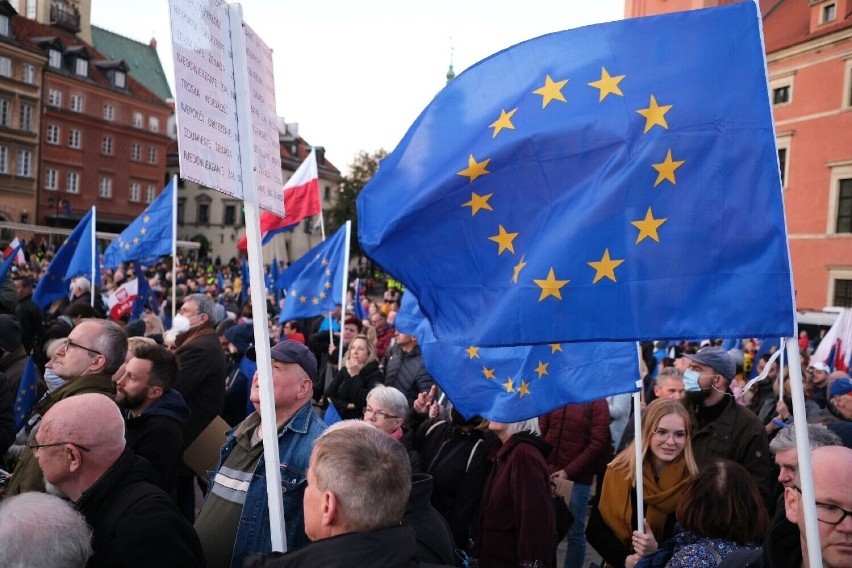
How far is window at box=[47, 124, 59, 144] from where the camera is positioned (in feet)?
178

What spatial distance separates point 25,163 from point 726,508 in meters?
56.5

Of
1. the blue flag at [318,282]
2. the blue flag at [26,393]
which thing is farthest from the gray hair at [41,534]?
the blue flag at [318,282]

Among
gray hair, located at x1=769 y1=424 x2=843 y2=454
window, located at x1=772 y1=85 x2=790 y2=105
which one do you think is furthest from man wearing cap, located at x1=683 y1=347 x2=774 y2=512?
window, located at x1=772 y1=85 x2=790 y2=105

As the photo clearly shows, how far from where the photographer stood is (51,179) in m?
54.8

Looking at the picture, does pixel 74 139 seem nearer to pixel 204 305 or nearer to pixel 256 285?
pixel 204 305

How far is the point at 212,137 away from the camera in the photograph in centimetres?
293

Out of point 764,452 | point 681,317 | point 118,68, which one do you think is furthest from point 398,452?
point 118,68

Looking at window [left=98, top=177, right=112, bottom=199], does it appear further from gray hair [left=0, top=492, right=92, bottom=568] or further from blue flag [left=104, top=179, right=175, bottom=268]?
gray hair [left=0, top=492, right=92, bottom=568]

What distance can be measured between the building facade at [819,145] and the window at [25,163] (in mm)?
41561

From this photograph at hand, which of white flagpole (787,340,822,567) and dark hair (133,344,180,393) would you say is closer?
white flagpole (787,340,822,567)

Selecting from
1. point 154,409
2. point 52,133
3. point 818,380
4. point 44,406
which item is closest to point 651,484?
point 154,409

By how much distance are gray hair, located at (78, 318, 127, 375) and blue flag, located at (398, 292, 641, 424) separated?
174 cm

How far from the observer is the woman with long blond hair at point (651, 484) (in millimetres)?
4383

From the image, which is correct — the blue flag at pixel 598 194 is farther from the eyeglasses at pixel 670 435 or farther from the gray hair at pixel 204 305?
the gray hair at pixel 204 305
